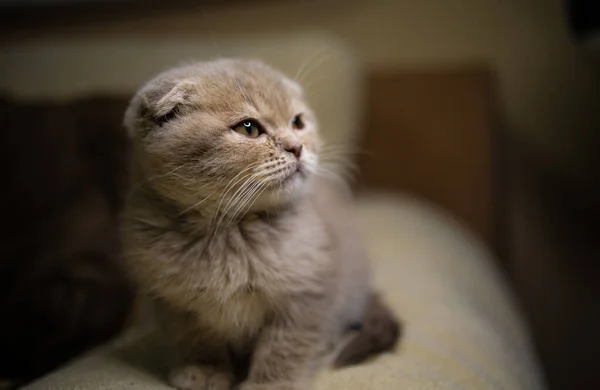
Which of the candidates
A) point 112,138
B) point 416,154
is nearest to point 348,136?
point 416,154

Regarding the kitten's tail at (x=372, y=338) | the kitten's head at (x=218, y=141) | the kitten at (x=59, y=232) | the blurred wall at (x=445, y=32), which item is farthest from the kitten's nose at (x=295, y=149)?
the blurred wall at (x=445, y=32)

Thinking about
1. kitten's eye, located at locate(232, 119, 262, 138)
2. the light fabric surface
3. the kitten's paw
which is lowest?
the light fabric surface

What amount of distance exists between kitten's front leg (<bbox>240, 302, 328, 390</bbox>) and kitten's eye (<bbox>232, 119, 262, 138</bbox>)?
10.7 inches

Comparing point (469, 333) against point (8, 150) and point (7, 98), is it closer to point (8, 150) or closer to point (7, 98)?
point (8, 150)

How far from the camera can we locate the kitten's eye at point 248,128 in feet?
2.68

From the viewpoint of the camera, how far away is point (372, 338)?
0.92m

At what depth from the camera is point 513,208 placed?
195 cm

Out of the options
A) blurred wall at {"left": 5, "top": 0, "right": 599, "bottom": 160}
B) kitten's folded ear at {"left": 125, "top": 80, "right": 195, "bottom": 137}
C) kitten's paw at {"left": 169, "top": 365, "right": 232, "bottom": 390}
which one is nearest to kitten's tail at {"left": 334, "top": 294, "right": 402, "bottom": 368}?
kitten's paw at {"left": 169, "top": 365, "right": 232, "bottom": 390}

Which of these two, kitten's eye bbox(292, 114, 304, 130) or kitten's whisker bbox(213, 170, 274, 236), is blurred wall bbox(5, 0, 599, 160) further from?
kitten's whisker bbox(213, 170, 274, 236)

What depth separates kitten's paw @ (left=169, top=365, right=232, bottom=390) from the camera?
0.82 metres

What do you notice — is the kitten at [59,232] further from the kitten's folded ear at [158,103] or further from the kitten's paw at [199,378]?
the kitten's folded ear at [158,103]

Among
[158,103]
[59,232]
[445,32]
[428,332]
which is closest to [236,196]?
[158,103]

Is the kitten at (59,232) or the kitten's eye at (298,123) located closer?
the kitten's eye at (298,123)

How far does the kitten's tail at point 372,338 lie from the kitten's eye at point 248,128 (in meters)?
0.38
